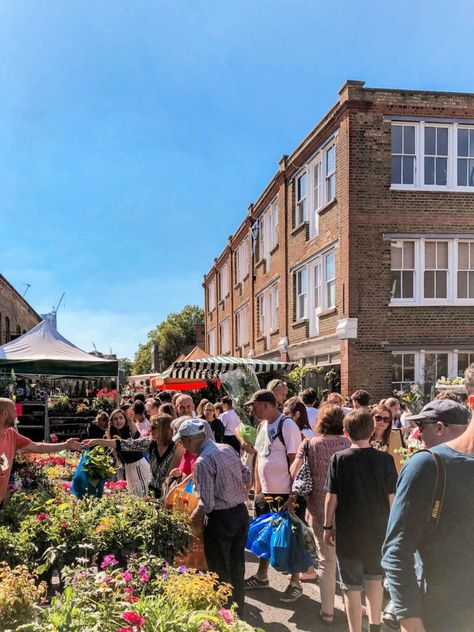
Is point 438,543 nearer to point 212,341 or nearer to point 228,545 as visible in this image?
point 228,545

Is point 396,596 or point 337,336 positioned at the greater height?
point 337,336

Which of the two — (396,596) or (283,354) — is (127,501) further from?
(283,354)

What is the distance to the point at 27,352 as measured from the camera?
40.2 ft

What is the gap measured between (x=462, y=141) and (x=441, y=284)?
157 inches

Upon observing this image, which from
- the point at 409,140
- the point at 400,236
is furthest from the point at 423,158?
the point at 400,236

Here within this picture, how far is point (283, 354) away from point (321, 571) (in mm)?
16417

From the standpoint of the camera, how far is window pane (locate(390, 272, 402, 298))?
15689mm

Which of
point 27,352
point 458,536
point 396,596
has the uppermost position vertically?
point 27,352

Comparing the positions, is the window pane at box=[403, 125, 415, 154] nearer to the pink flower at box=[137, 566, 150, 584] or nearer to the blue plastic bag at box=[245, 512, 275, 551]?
the blue plastic bag at box=[245, 512, 275, 551]

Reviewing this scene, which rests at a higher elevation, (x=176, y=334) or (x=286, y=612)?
(x=176, y=334)

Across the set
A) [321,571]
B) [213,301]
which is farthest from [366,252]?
[213,301]

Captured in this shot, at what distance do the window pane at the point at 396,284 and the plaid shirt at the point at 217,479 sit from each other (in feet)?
39.0

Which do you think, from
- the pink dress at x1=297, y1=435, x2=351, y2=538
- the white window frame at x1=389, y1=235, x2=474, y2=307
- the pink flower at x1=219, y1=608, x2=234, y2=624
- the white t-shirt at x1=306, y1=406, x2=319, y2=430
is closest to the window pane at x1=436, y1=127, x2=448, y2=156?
the white window frame at x1=389, y1=235, x2=474, y2=307

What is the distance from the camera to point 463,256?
1602 cm
